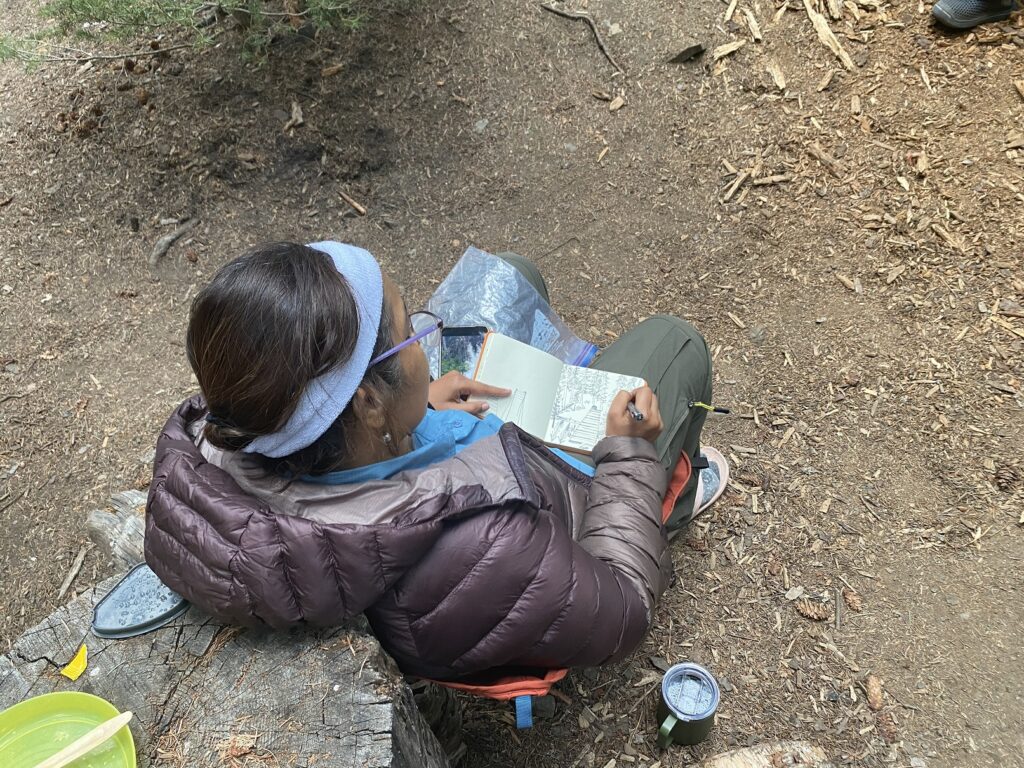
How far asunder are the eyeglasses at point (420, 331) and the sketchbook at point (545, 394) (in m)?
0.25

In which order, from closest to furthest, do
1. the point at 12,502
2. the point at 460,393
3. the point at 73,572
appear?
1. the point at 460,393
2. the point at 73,572
3. the point at 12,502

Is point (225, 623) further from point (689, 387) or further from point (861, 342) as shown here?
point (861, 342)

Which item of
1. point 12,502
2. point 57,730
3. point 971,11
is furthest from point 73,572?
point 971,11

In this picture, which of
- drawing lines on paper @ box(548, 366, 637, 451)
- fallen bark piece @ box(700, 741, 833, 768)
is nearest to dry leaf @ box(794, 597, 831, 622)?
fallen bark piece @ box(700, 741, 833, 768)

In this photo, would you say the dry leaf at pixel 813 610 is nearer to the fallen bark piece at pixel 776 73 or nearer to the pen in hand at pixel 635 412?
the pen in hand at pixel 635 412

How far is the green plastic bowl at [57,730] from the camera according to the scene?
4.92 ft

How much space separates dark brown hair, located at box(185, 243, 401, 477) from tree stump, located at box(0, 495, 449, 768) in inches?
21.8

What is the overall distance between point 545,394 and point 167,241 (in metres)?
3.03

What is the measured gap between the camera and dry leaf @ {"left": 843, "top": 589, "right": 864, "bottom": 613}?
9.04 feet

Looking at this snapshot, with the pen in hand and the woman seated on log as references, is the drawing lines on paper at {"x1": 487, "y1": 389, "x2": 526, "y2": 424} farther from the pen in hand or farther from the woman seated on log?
the woman seated on log

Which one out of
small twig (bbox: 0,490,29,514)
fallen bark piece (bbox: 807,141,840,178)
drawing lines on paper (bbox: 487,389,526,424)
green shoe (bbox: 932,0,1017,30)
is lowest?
small twig (bbox: 0,490,29,514)

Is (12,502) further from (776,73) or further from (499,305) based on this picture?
(776,73)

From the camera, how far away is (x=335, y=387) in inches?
56.2

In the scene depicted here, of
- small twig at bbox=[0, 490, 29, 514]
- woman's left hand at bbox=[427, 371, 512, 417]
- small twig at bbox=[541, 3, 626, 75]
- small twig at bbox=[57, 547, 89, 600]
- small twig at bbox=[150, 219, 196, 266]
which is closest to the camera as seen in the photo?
woman's left hand at bbox=[427, 371, 512, 417]
